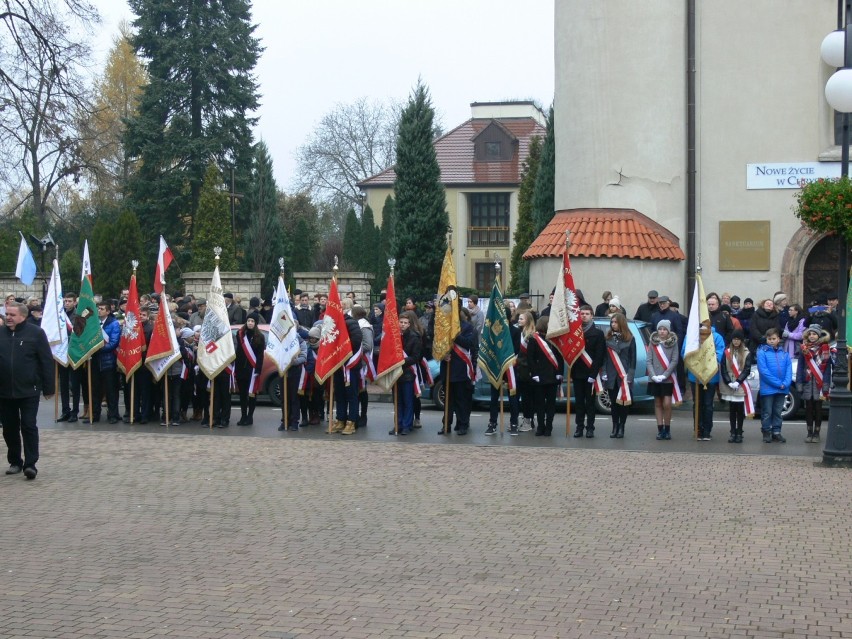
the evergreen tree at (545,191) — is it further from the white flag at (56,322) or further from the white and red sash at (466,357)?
the white flag at (56,322)

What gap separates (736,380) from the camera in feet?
49.3

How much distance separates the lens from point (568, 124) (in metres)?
24.7

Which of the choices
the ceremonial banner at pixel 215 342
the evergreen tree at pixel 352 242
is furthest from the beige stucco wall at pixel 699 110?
the evergreen tree at pixel 352 242

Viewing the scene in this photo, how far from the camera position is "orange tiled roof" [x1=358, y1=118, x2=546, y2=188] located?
57781mm

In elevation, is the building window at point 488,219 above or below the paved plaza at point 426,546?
above

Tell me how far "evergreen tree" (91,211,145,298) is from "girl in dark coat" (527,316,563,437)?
77.4 ft

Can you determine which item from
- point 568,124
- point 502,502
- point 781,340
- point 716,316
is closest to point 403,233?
point 568,124

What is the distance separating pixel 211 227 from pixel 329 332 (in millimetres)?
24446

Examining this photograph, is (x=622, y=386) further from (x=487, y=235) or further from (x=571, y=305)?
(x=487, y=235)

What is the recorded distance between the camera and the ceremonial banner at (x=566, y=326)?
15.6 metres

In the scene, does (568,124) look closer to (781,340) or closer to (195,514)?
(781,340)

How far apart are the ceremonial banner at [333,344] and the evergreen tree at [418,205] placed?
2038 centimetres

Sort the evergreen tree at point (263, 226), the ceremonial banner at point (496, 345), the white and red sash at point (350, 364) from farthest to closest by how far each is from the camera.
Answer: the evergreen tree at point (263, 226)
the white and red sash at point (350, 364)
the ceremonial banner at point (496, 345)

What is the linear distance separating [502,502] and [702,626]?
161 inches
